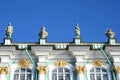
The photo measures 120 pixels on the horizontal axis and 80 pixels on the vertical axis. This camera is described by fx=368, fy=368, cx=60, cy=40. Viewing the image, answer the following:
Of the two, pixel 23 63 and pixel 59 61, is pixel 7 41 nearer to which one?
pixel 23 63

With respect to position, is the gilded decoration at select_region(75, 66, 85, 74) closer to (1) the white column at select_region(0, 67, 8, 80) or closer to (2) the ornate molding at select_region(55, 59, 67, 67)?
(2) the ornate molding at select_region(55, 59, 67, 67)

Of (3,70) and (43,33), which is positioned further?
(43,33)

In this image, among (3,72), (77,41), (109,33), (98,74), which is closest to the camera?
(3,72)

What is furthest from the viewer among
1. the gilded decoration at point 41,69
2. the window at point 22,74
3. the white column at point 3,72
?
the window at point 22,74

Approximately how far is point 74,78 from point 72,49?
2357mm

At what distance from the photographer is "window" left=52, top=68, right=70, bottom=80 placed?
90.9 ft

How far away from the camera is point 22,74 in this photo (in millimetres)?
27875

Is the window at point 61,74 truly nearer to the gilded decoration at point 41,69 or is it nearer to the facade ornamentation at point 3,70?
the gilded decoration at point 41,69

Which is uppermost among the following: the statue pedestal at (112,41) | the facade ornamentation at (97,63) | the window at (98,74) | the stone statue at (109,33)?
the stone statue at (109,33)

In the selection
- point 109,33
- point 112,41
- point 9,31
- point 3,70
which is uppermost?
point 9,31

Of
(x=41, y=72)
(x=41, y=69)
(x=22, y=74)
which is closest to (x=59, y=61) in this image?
(x=41, y=69)

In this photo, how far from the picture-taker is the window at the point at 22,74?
27.7 meters

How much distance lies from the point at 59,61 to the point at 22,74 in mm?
3028

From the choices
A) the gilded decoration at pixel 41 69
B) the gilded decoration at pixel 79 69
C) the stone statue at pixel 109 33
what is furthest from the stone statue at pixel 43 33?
the stone statue at pixel 109 33
